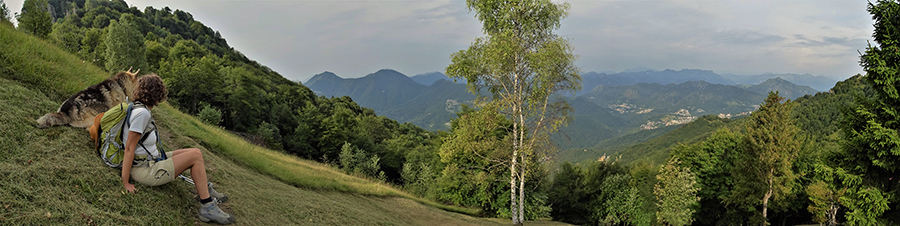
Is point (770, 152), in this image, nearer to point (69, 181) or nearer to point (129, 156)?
point (129, 156)

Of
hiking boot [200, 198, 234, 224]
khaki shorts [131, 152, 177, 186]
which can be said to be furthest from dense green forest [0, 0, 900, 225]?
hiking boot [200, 198, 234, 224]

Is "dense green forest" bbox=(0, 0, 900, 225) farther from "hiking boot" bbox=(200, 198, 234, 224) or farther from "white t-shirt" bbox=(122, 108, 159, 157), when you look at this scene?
"hiking boot" bbox=(200, 198, 234, 224)

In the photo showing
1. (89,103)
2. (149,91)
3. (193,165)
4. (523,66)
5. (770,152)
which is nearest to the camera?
(149,91)

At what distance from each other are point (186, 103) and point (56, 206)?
46140mm

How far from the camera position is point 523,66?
16625 millimetres

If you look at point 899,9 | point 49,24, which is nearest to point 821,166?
point 899,9

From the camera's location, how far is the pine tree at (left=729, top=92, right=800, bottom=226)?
95.7 ft

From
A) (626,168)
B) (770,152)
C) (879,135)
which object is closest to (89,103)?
(879,135)

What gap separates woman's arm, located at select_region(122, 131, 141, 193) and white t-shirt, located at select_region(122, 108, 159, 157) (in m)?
0.07

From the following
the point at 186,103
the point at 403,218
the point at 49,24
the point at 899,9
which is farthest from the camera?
the point at 186,103

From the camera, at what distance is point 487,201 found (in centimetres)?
2825

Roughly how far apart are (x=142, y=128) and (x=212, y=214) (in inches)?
68.8

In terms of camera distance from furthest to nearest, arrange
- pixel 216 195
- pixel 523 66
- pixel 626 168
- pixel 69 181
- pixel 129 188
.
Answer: pixel 626 168 < pixel 523 66 < pixel 216 195 < pixel 129 188 < pixel 69 181

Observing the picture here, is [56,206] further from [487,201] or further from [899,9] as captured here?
[487,201]
